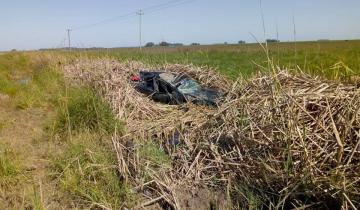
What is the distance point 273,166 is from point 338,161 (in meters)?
0.53

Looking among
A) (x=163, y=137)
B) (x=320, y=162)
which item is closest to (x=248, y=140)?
(x=320, y=162)

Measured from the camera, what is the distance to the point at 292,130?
2891mm

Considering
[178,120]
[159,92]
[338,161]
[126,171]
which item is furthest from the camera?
[159,92]

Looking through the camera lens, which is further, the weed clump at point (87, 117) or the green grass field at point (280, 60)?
the weed clump at point (87, 117)

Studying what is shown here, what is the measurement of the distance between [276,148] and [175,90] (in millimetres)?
4109

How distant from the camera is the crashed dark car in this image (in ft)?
21.3

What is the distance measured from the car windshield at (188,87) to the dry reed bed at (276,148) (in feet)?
8.04

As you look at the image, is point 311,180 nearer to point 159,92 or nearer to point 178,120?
point 178,120

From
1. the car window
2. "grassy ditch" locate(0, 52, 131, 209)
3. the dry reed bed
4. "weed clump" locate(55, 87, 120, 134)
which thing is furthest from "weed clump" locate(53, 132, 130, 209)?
the car window

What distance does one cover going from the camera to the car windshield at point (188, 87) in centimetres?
688

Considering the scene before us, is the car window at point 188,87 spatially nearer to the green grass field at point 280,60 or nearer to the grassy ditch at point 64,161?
the green grass field at point 280,60

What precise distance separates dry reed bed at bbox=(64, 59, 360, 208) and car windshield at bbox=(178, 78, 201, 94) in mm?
2452

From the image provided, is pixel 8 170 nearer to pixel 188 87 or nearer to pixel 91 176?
pixel 91 176

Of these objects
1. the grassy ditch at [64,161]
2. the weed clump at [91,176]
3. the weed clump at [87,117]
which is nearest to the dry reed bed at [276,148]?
the weed clump at [91,176]
